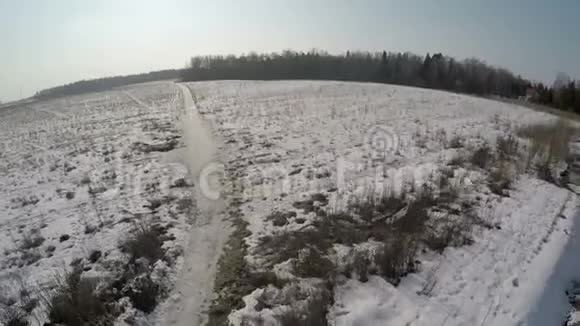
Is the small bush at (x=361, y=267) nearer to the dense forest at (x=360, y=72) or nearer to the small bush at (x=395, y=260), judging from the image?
the small bush at (x=395, y=260)

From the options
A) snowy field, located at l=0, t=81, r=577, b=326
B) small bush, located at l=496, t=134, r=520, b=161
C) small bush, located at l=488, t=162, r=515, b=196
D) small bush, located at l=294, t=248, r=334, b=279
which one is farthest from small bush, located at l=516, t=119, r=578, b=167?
small bush, located at l=294, t=248, r=334, b=279

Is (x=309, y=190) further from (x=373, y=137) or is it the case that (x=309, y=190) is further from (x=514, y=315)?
(x=373, y=137)

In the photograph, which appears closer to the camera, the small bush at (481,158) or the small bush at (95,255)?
the small bush at (95,255)

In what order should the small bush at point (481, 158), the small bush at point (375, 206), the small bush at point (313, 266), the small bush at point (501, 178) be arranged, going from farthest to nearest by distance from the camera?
1. the small bush at point (481, 158)
2. the small bush at point (501, 178)
3. the small bush at point (375, 206)
4. the small bush at point (313, 266)

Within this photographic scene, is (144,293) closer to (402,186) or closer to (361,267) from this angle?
(361,267)

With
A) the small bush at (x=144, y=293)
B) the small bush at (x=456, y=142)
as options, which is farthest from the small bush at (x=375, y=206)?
the small bush at (x=456, y=142)

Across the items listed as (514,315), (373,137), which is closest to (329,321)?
(514,315)

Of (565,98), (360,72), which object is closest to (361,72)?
(360,72)

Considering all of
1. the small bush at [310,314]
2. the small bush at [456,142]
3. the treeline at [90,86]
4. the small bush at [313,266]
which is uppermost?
the treeline at [90,86]
